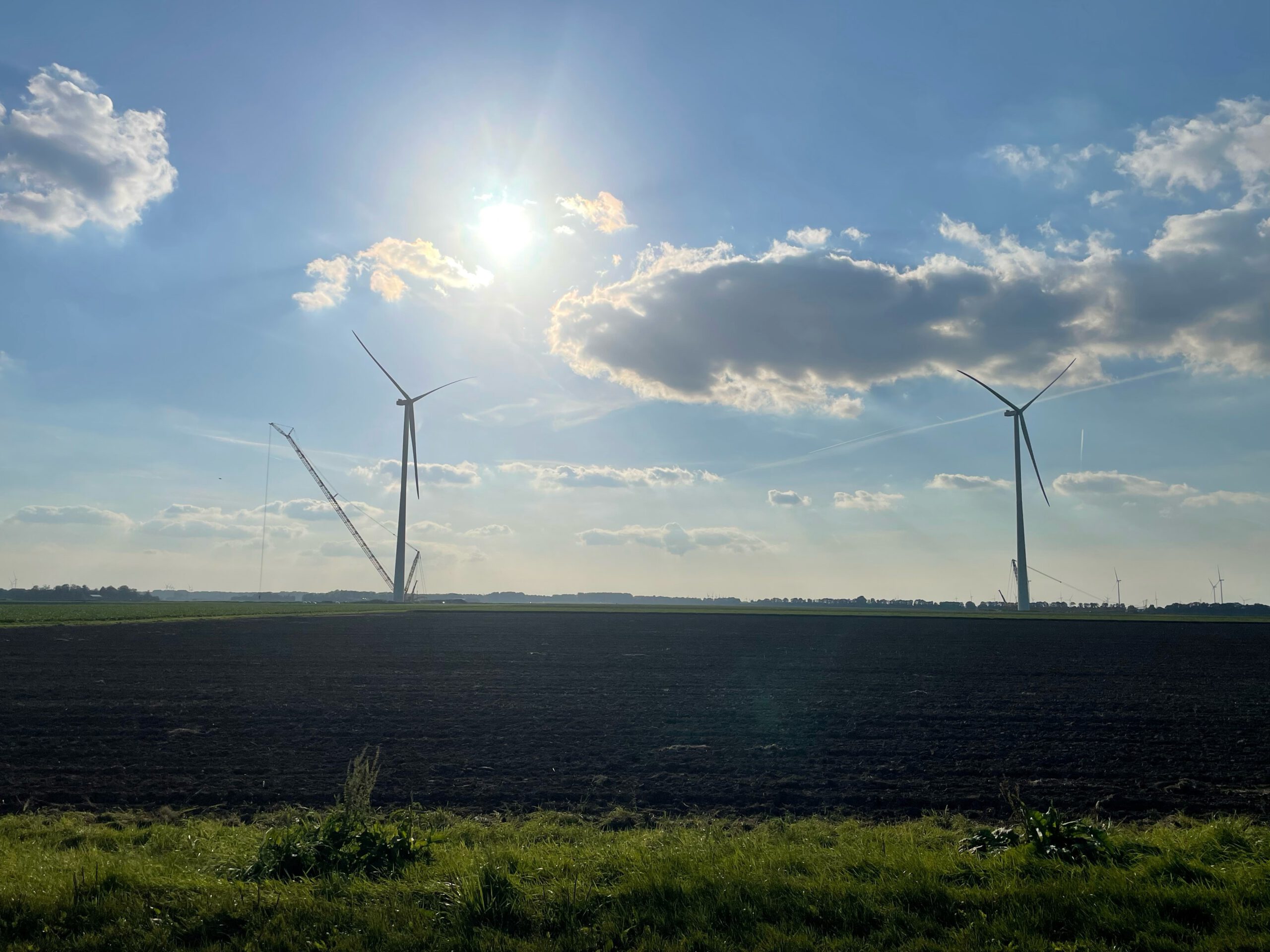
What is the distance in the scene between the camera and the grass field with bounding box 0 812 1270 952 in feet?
25.3

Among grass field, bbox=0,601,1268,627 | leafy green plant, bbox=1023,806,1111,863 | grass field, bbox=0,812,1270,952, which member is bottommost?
grass field, bbox=0,601,1268,627

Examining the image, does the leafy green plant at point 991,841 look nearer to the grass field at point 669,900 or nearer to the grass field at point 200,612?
the grass field at point 669,900

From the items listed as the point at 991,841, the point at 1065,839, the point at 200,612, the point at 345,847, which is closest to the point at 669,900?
the point at 345,847

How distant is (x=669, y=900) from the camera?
28.0 ft

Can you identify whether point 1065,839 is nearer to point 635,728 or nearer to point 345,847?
point 345,847

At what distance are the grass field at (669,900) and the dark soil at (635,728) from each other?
4197 mm

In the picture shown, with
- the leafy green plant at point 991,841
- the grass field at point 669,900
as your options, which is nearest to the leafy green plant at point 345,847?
the grass field at point 669,900

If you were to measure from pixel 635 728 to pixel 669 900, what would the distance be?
46.2 ft

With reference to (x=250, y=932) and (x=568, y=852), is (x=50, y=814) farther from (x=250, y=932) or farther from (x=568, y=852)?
(x=568, y=852)

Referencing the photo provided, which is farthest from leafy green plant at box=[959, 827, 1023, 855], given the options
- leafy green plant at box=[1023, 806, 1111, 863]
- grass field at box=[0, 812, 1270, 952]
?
grass field at box=[0, 812, 1270, 952]

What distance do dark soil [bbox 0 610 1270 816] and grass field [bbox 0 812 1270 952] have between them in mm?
4197

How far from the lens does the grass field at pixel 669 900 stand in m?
7.70

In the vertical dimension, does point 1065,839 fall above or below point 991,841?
above

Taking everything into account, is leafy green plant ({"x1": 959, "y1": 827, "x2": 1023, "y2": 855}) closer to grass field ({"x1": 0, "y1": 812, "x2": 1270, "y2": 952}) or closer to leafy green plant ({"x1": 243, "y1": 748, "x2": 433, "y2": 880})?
grass field ({"x1": 0, "y1": 812, "x2": 1270, "y2": 952})
